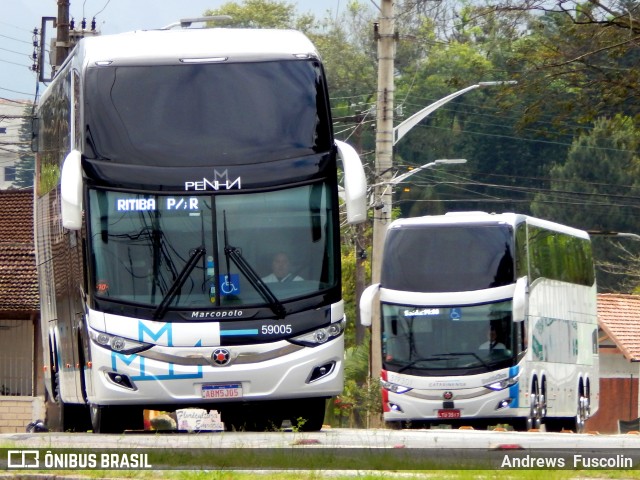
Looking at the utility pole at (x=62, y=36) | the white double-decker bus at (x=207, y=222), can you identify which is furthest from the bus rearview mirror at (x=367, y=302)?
the white double-decker bus at (x=207, y=222)

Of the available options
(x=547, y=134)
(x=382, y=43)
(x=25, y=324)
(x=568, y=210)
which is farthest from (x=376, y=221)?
(x=568, y=210)

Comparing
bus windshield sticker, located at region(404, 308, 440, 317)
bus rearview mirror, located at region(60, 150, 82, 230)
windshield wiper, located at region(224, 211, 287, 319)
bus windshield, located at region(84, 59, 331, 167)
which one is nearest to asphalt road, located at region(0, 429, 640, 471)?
windshield wiper, located at region(224, 211, 287, 319)

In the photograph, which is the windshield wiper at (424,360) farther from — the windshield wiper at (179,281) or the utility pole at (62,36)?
the windshield wiper at (179,281)

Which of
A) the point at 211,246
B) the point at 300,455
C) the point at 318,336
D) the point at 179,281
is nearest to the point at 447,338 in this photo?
the point at 318,336

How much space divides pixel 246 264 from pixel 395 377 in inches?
485

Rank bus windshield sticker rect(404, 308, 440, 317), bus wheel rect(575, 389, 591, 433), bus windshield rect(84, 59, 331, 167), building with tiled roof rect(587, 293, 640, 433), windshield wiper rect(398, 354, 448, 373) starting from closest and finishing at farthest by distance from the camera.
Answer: bus windshield rect(84, 59, 331, 167)
bus windshield sticker rect(404, 308, 440, 317)
windshield wiper rect(398, 354, 448, 373)
bus wheel rect(575, 389, 591, 433)
building with tiled roof rect(587, 293, 640, 433)

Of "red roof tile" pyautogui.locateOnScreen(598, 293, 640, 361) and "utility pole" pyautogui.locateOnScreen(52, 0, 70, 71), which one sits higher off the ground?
"utility pole" pyautogui.locateOnScreen(52, 0, 70, 71)

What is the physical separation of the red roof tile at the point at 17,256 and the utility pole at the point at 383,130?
7.55 metres

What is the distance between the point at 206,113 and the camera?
50.0ft

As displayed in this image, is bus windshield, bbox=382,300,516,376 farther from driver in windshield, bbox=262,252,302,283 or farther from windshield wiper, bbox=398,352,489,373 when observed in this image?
driver in windshield, bbox=262,252,302,283

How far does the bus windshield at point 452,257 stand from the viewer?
26.0 m

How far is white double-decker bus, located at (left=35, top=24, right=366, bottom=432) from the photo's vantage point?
1484cm

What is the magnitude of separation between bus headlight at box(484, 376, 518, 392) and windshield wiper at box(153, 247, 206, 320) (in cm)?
1209

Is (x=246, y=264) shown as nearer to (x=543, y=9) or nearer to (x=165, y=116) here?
(x=165, y=116)
